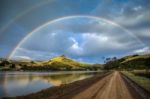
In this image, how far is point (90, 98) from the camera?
25438mm

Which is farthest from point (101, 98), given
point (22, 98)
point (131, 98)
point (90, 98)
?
point (22, 98)

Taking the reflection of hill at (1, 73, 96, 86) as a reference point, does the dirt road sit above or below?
below

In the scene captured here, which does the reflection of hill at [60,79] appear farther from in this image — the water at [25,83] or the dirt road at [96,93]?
the dirt road at [96,93]

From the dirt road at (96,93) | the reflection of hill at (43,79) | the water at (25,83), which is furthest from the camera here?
the reflection of hill at (43,79)

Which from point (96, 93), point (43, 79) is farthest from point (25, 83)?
point (96, 93)

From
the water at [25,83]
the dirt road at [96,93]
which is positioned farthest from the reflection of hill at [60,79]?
the dirt road at [96,93]

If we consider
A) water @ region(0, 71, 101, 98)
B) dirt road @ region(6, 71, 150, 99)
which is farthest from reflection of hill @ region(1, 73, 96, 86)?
dirt road @ region(6, 71, 150, 99)

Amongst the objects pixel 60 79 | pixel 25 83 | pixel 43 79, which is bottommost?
pixel 25 83

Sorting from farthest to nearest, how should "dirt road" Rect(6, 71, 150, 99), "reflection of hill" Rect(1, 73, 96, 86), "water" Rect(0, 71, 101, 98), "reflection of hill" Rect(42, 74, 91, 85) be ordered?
"reflection of hill" Rect(42, 74, 91, 85)
"reflection of hill" Rect(1, 73, 96, 86)
"water" Rect(0, 71, 101, 98)
"dirt road" Rect(6, 71, 150, 99)

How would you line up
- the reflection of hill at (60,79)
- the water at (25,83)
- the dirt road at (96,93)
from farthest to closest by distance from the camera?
1. the reflection of hill at (60,79)
2. the water at (25,83)
3. the dirt road at (96,93)

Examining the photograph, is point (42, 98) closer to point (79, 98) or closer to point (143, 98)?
point (79, 98)

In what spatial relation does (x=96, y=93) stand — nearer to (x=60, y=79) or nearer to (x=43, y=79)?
(x=60, y=79)

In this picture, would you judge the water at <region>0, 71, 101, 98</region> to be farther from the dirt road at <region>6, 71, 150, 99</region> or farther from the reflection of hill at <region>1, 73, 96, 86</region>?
the dirt road at <region>6, 71, 150, 99</region>

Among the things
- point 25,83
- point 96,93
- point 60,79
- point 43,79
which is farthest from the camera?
point 43,79
